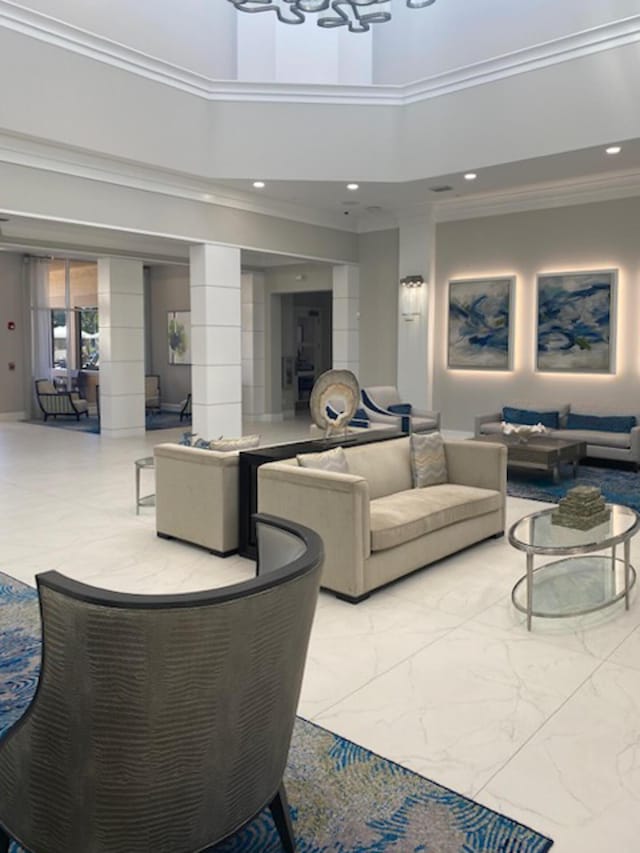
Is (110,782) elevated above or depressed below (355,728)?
above

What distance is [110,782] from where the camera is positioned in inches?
65.5

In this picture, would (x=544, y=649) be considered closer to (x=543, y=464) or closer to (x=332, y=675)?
(x=332, y=675)

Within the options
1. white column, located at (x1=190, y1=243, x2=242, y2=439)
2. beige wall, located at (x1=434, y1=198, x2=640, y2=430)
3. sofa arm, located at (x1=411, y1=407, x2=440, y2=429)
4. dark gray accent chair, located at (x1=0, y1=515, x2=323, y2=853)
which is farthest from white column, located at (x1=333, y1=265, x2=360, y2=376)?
dark gray accent chair, located at (x1=0, y1=515, x2=323, y2=853)

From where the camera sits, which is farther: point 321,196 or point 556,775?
point 321,196

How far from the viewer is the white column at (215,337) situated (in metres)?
9.33

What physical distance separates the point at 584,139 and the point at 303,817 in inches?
283

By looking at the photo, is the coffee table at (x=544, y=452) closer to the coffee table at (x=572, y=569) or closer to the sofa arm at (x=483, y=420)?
the sofa arm at (x=483, y=420)

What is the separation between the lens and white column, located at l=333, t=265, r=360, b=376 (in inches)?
466

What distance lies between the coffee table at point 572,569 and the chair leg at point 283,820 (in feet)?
6.80

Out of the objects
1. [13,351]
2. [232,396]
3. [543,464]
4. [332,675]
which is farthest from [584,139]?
[13,351]

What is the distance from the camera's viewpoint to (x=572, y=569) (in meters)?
4.61

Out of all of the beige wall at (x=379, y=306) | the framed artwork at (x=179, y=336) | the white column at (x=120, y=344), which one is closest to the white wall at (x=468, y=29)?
the beige wall at (x=379, y=306)

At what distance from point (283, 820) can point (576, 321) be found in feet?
28.5

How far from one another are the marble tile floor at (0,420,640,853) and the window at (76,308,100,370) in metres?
10.9
